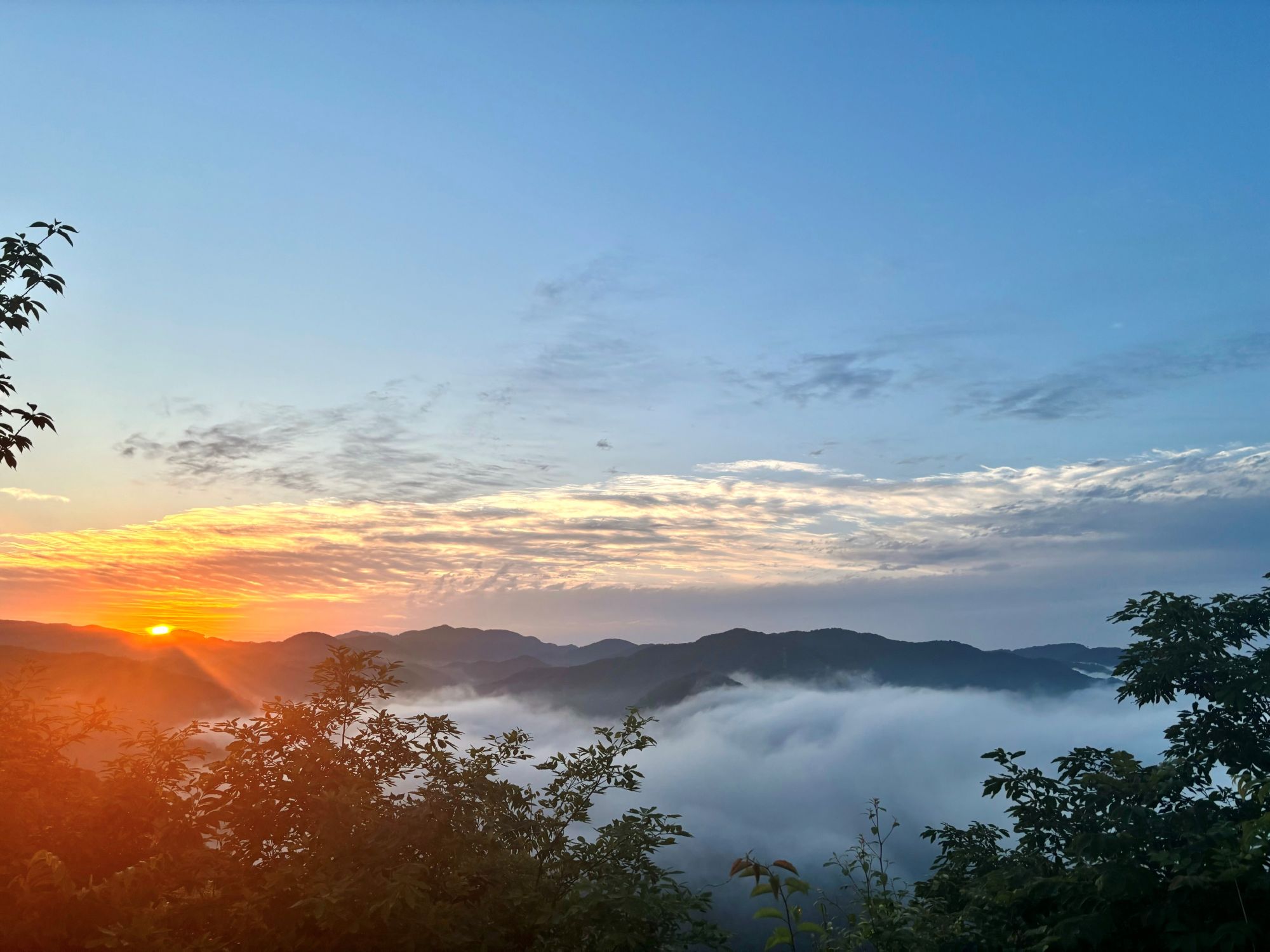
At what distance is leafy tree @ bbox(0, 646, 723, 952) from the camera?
6.86 m

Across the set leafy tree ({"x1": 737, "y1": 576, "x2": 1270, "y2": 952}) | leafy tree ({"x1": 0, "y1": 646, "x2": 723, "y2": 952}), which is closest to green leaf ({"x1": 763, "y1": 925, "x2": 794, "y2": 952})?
leafy tree ({"x1": 737, "y1": 576, "x2": 1270, "y2": 952})

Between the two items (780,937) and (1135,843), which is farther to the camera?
(1135,843)

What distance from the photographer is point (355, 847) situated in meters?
7.22

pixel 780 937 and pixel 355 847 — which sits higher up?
pixel 355 847

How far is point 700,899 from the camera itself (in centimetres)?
776

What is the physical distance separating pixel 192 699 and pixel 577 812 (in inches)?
7086

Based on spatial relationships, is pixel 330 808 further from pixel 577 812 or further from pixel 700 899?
pixel 700 899

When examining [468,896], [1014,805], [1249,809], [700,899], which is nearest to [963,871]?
[1014,805]

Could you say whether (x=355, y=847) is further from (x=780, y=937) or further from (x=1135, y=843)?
(x=1135, y=843)

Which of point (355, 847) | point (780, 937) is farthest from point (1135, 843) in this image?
point (355, 847)

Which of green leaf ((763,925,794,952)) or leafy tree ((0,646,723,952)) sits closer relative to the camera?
green leaf ((763,925,794,952))

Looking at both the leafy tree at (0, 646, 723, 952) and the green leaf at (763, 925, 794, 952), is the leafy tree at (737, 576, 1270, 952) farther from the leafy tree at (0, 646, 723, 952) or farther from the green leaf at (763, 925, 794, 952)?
the leafy tree at (0, 646, 723, 952)

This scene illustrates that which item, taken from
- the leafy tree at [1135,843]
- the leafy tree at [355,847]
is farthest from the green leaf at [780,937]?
the leafy tree at [355,847]

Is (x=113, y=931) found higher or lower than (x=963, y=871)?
higher
